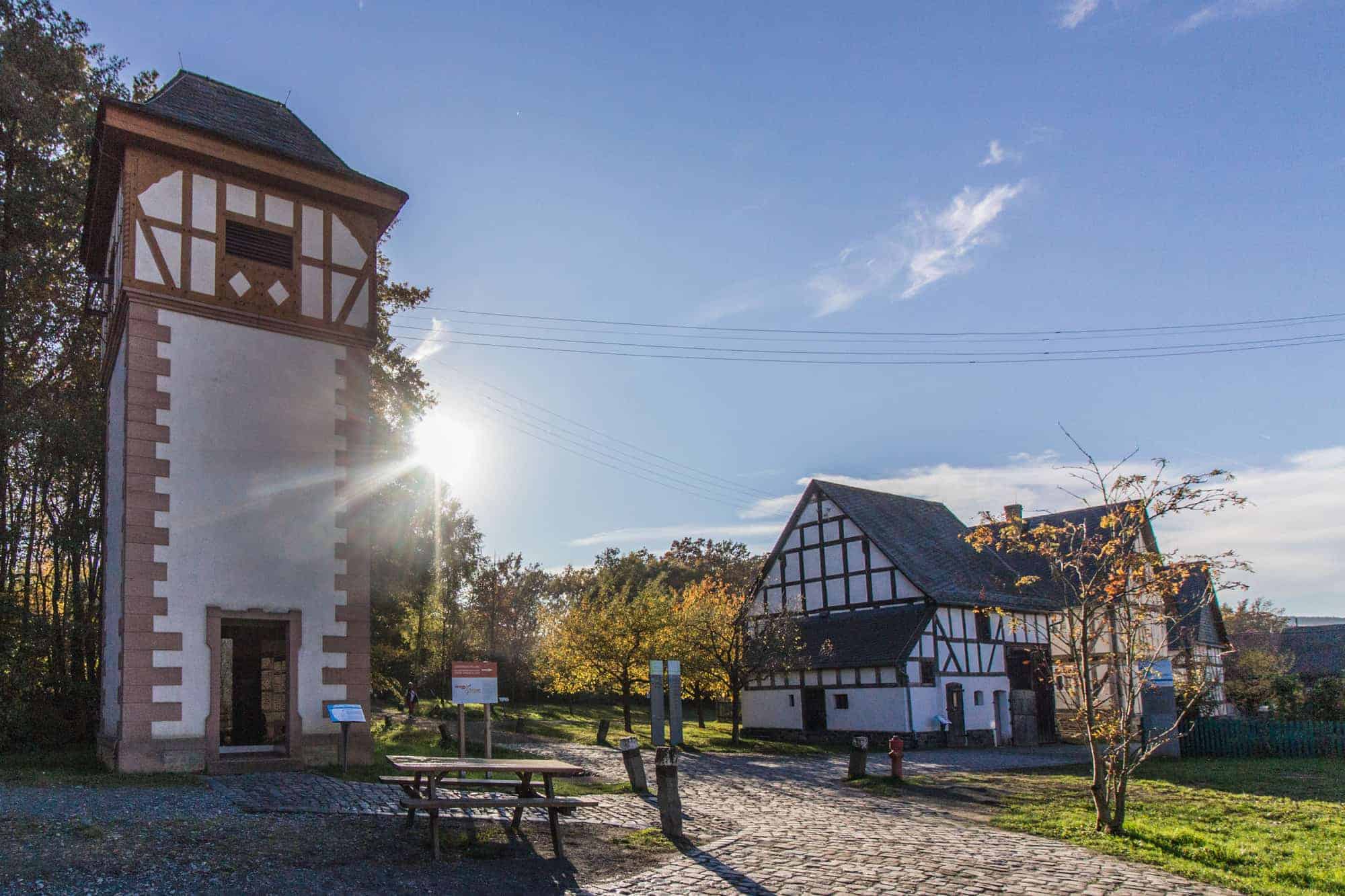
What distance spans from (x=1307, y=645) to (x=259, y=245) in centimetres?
6069

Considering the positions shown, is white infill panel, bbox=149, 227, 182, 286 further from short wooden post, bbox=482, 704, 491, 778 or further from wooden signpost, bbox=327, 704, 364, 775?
short wooden post, bbox=482, 704, 491, 778

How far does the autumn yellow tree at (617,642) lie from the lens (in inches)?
1104

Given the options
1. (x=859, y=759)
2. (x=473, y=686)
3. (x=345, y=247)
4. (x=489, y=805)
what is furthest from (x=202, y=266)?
(x=859, y=759)

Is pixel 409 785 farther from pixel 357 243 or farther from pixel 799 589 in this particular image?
pixel 799 589

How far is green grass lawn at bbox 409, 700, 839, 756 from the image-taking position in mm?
26812

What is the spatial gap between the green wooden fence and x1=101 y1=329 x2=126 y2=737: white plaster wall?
25244 millimetres

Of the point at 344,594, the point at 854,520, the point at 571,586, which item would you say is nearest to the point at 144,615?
the point at 344,594

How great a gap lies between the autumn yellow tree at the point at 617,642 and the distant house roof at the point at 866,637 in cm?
538

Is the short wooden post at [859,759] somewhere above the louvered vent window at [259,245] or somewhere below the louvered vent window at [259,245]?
below

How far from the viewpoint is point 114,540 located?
15.5m

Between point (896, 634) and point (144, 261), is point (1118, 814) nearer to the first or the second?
point (144, 261)

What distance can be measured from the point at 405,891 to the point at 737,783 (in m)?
9.99

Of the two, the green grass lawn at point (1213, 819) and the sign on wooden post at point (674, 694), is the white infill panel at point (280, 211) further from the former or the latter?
the green grass lawn at point (1213, 819)

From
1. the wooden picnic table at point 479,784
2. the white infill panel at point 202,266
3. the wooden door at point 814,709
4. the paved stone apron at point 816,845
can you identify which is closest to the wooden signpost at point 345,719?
the paved stone apron at point 816,845
